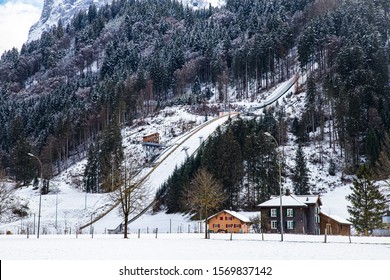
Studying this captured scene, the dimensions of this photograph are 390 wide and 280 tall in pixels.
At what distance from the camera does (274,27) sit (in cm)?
16788

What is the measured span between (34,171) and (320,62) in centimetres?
9083

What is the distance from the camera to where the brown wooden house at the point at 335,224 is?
67.4m

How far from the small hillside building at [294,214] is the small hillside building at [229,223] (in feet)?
10.8

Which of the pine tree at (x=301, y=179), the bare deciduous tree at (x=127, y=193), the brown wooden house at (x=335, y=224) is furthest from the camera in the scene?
the pine tree at (x=301, y=179)

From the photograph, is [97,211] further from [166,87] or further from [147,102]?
[166,87]

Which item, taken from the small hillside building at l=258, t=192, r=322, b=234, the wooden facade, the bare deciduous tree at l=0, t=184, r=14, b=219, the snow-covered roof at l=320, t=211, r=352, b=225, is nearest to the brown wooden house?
the snow-covered roof at l=320, t=211, r=352, b=225

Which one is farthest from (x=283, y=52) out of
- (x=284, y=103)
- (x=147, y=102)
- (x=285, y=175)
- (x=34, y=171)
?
(x=34, y=171)

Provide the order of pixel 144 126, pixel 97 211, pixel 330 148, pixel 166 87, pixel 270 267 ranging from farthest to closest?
pixel 166 87 < pixel 144 126 < pixel 330 148 < pixel 97 211 < pixel 270 267

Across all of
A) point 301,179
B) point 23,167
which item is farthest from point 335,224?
point 23,167

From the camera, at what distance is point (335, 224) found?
68.3m

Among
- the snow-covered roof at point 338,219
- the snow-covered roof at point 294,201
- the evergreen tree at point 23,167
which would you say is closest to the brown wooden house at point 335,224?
the snow-covered roof at point 338,219

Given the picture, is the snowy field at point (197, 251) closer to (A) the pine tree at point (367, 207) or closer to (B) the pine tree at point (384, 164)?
(B) the pine tree at point (384, 164)

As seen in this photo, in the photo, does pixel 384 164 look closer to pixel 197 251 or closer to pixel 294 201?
pixel 294 201

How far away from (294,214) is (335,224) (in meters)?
6.89
